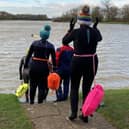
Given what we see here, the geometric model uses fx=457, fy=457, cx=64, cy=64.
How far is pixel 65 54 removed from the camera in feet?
30.8

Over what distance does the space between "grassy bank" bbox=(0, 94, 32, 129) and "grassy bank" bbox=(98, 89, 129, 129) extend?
1407 millimetres

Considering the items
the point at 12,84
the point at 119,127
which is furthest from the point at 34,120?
the point at 12,84

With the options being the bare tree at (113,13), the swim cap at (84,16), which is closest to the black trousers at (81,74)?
the swim cap at (84,16)

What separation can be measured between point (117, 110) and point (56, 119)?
45.5 inches

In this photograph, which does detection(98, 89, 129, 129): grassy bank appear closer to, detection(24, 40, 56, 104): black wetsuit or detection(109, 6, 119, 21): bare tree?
detection(24, 40, 56, 104): black wetsuit

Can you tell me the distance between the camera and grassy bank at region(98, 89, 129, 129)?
7480 mm

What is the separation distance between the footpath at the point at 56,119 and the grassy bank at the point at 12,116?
128mm

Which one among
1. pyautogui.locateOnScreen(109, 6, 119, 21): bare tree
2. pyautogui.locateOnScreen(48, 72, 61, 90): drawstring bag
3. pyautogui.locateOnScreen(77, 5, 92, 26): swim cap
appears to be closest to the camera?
pyautogui.locateOnScreen(77, 5, 92, 26): swim cap

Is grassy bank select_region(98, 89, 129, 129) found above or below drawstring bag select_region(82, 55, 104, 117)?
below

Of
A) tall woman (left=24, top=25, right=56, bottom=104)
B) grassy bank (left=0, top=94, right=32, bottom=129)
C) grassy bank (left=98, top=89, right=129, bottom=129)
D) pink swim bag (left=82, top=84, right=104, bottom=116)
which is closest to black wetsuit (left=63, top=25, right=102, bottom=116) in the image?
pink swim bag (left=82, top=84, right=104, bottom=116)

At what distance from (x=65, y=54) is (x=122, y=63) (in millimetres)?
15273

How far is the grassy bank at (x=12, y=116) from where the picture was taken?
7250 millimetres

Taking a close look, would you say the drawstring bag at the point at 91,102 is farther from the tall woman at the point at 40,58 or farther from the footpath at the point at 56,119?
the tall woman at the point at 40,58

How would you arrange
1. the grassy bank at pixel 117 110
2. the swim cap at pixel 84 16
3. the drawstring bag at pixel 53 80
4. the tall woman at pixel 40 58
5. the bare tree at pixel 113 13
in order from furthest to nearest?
the bare tree at pixel 113 13
the tall woman at pixel 40 58
the drawstring bag at pixel 53 80
the grassy bank at pixel 117 110
the swim cap at pixel 84 16
